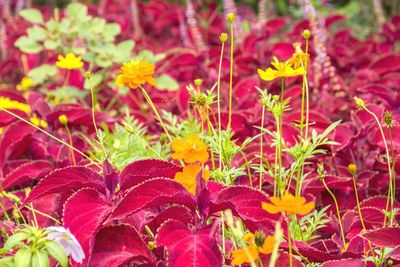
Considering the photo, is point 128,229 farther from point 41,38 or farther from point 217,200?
point 41,38

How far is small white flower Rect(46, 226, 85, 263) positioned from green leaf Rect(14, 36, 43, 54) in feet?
4.74

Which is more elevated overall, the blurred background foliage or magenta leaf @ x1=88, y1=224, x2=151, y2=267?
magenta leaf @ x1=88, y1=224, x2=151, y2=267

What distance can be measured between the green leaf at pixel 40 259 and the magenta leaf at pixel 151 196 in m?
0.13

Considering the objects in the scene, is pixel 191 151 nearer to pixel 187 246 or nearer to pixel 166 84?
pixel 187 246

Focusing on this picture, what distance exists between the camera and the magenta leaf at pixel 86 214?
107 centimetres

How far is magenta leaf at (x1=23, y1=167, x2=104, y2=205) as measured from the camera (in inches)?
45.9

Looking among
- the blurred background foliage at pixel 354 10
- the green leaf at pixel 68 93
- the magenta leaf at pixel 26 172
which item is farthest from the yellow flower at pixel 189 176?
the blurred background foliage at pixel 354 10

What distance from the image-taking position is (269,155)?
158 cm

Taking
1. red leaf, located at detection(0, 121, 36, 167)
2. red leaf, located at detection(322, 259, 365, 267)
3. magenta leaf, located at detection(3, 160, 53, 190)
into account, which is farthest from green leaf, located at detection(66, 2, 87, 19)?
red leaf, located at detection(322, 259, 365, 267)

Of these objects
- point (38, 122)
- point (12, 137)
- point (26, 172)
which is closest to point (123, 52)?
point (38, 122)

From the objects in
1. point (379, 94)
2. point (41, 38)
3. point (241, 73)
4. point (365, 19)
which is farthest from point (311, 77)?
point (365, 19)

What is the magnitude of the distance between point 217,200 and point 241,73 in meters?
1.55

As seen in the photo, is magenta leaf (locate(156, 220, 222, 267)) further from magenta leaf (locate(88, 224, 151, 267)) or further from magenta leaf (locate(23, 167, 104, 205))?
magenta leaf (locate(23, 167, 104, 205))

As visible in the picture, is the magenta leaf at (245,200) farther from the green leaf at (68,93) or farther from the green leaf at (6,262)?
the green leaf at (68,93)
